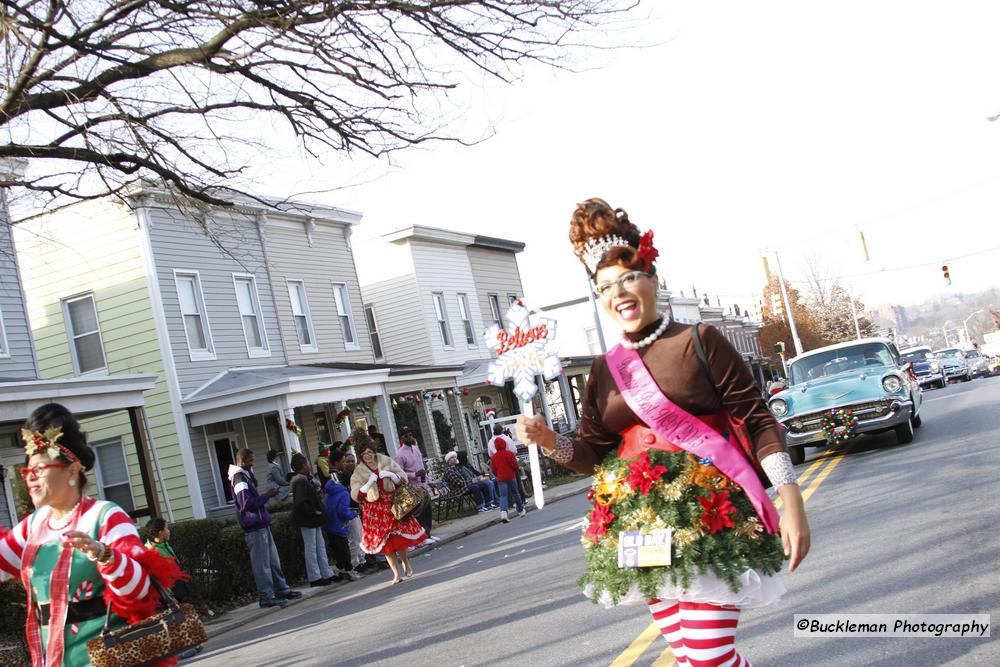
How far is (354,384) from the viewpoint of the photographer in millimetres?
24266

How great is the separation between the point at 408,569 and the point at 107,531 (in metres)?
9.71

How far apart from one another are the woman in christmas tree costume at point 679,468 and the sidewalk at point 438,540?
6642mm

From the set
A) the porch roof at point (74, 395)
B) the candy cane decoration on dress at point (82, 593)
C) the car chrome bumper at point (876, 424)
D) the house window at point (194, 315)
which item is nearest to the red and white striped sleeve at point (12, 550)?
the candy cane decoration on dress at point (82, 593)

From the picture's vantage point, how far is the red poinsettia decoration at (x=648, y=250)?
151 inches

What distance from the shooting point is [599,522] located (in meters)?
3.80

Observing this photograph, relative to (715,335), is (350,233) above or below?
above

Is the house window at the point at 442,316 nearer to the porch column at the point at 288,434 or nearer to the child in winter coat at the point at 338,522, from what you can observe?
the porch column at the point at 288,434

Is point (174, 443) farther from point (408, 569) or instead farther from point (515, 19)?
point (515, 19)

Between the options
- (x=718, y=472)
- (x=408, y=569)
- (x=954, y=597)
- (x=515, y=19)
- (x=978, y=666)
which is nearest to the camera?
(x=718, y=472)

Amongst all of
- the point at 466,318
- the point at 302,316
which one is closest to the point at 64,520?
the point at 302,316

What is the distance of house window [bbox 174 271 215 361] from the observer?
2234 cm

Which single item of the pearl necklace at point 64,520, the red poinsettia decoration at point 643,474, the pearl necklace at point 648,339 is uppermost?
the pearl necklace at point 648,339

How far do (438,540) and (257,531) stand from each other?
4735 millimetres

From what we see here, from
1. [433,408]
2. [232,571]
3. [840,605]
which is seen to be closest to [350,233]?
[433,408]
